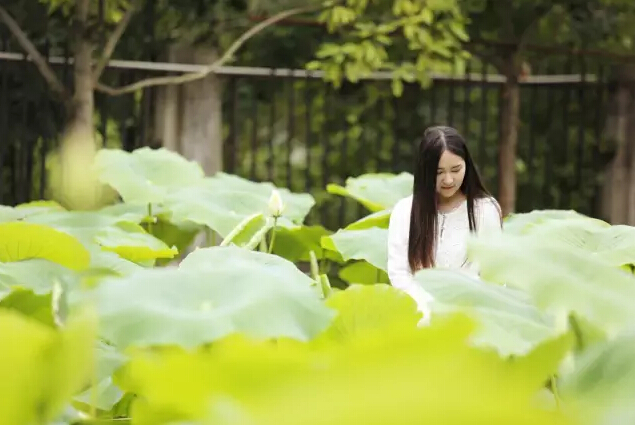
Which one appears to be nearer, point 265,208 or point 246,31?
point 265,208

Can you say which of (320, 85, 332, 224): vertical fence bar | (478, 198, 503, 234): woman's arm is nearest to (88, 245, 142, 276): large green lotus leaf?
(478, 198, 503, 234): woman's arm

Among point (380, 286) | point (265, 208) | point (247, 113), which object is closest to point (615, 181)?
point (247, 113)

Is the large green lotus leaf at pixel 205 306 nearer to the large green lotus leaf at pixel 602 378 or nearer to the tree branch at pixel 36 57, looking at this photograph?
the large green lotus leaf at pixel 602 378

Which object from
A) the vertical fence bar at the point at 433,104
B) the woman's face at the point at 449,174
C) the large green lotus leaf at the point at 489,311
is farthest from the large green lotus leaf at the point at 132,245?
the vertical fence bar at the point at 433,104

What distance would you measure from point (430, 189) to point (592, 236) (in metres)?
1.02

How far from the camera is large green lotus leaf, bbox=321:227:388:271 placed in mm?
1645

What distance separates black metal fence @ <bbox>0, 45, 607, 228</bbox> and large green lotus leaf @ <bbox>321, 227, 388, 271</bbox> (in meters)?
3.78

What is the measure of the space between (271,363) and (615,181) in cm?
688

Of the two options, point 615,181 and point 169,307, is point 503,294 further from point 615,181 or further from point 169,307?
point 615,181

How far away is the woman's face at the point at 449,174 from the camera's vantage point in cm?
226

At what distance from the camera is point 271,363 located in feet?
1.39

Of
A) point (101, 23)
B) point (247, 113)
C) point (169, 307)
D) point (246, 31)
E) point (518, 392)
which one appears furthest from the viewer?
point (247, 113)

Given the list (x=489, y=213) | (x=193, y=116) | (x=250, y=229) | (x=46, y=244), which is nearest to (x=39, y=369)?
(x=46, y=244)

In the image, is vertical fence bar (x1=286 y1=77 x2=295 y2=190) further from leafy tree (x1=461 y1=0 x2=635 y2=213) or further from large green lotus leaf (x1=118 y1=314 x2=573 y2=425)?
large green lotus leaf (x1=118 y1=314 x2=573 y2=425)
